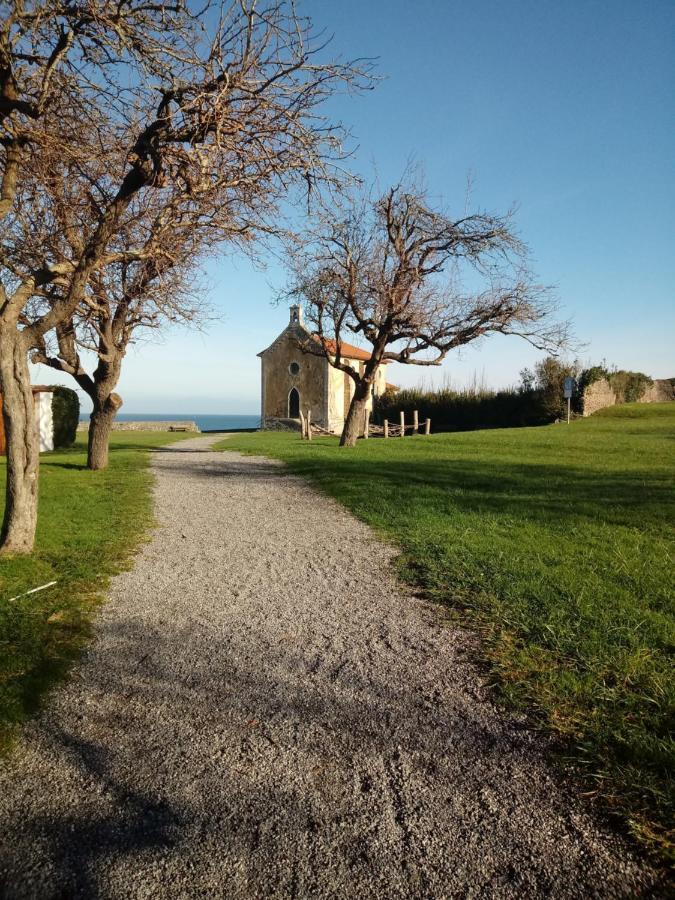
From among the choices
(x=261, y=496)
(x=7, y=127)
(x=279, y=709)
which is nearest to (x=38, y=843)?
(x=279, y=709)

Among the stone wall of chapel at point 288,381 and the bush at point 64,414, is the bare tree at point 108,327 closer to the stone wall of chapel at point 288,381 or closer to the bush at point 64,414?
the bush at point 64,414

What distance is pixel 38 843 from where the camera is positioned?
2164 millimetres

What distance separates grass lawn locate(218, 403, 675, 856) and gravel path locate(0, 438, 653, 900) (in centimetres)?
29

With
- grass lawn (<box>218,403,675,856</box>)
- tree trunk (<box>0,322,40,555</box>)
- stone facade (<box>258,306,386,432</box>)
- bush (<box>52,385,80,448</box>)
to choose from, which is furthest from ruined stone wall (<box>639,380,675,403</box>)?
tree trunk (<box>0,322,40,555</box>)

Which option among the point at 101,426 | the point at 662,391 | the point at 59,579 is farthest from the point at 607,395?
the point at 59,579

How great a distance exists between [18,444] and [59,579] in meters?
1.64

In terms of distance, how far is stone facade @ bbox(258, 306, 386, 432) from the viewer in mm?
45250

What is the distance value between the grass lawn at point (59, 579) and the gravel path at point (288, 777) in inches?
8.3

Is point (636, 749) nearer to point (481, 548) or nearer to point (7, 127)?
point (481, 548)

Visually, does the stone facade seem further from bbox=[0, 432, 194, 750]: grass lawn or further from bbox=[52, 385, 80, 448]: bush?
bbox=[0, 432, 194, 750]: grass lawn

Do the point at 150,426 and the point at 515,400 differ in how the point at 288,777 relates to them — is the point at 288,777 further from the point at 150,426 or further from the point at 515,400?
the point at 150,426

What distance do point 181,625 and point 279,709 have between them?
1615mm

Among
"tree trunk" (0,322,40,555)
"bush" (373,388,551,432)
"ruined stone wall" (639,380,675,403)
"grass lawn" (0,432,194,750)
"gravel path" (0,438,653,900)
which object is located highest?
"ruined stone wall" (639,380,675,403)

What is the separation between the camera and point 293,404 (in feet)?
154
